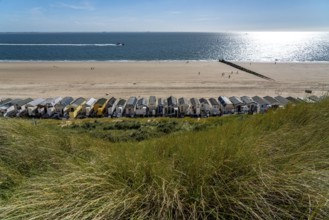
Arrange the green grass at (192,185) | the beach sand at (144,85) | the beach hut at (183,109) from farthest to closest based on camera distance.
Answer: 1. the beach sand at (144,85)
2. the beach hut at (183,109)
3. the green grass at (192,185)

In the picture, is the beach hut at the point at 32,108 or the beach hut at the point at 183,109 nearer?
the beach hut at the point at 32,108

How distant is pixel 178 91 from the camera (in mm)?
28875

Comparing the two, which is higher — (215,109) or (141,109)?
(215,109)

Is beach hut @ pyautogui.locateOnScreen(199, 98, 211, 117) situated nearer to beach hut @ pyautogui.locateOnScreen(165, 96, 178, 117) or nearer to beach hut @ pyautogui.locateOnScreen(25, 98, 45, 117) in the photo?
beach hut @ pyautogui.locateOnScreen(165, 96, 178, 117)

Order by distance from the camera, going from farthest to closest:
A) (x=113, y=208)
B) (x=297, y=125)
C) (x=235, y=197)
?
(x=297, y=125)
(x=235, y=197)
(x=113, y=208)

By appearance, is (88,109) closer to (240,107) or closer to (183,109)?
(183,109)

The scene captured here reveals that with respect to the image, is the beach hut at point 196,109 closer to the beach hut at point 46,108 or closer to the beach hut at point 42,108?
the beach hut at point 46,108

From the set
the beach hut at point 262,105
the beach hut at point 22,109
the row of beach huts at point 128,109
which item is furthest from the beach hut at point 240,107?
the beach hut at point 22,109

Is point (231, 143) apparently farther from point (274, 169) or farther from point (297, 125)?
point (297, 125)

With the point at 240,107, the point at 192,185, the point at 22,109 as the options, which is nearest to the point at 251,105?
the point at 240,107

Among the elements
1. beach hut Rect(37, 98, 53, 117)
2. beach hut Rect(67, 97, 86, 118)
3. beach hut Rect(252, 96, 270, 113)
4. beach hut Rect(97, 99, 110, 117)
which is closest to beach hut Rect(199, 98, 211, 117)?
beach hut Rect(252, 96, 270, 113)

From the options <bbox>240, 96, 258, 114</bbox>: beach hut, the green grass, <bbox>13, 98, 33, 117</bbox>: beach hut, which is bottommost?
<bbox>13, 98, 33, 117</bbox>: beach hut

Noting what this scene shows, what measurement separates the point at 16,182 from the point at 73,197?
3.60 ft

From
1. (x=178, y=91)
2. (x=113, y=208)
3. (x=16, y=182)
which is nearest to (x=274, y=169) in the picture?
(x=113, y=208)
